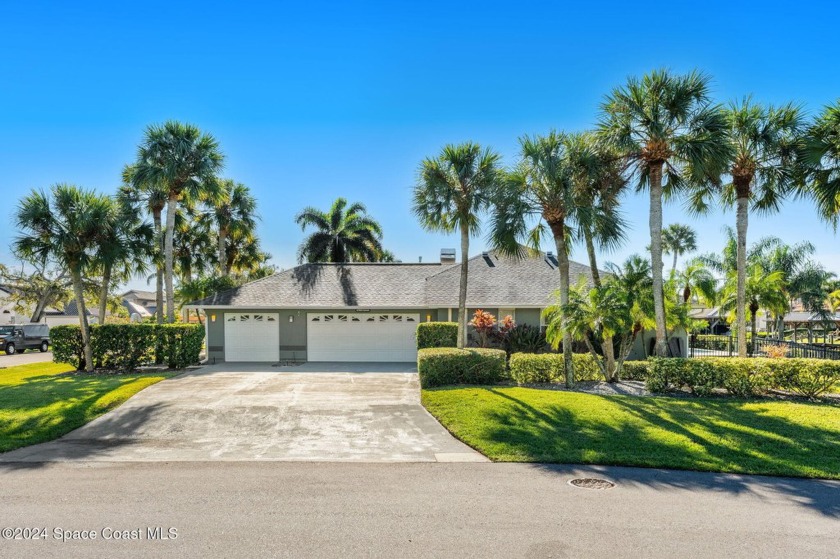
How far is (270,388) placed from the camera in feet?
45.3

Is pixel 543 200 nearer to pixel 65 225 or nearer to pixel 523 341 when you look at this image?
pixel 523 341

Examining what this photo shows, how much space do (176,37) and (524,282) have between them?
589 inches

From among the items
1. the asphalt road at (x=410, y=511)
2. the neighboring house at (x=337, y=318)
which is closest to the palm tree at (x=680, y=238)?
the neighboring house at (x=337, y=318)

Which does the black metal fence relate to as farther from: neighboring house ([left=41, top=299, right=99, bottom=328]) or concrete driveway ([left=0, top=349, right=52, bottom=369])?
neighboring house ([left=41, top=299, right=99, bottom=328])

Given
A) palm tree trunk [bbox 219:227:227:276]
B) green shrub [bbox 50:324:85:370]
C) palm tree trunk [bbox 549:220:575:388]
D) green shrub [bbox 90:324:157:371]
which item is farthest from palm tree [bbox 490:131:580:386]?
palm tree trunk [bbox 219:227:227:276]

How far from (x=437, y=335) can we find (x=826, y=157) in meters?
12.0

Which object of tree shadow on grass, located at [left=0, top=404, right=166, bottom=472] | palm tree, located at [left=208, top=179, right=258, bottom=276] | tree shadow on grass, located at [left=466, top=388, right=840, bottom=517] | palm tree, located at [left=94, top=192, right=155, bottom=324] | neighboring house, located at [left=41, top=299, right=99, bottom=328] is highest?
palm tree, located at [left=208, top=179, right=258, bottom=276]

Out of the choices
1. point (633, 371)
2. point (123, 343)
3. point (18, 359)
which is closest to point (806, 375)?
point (633, 371)

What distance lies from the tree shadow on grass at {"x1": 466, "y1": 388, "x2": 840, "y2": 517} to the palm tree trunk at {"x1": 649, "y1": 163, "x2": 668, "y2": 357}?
216 centimetres

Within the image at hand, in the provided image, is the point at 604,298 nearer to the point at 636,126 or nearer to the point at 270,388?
the point at 636,126

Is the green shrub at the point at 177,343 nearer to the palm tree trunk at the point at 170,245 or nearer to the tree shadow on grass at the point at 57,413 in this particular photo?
the palm tree trunk at the point at 170,245

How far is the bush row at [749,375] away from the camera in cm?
1203

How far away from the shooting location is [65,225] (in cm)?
1741

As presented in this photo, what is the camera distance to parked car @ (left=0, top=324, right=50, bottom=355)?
28.2 meters
